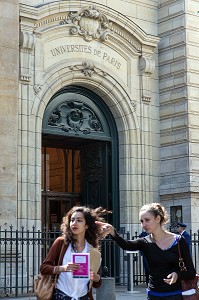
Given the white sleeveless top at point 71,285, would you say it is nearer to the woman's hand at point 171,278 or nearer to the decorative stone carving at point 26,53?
the woman's hand at point 171,278

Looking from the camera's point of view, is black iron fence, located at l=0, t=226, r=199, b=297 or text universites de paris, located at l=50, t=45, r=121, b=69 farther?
text universites de paris, located at l=50, t=45, r=121, b=69

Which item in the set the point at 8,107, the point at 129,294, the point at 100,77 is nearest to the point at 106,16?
the point at 100,77

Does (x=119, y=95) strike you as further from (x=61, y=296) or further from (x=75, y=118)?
(x=61, y=296)

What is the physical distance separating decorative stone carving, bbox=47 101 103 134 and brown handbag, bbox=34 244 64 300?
12492 millimetres

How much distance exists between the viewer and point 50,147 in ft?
65.5

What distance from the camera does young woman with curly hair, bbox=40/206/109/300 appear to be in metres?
5.67

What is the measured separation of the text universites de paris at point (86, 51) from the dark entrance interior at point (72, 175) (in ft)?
7.94

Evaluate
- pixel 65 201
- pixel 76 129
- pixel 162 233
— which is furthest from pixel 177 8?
pixel 162 233

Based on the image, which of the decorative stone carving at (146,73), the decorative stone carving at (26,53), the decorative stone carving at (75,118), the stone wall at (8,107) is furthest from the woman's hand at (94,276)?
the decorative stone carving at (146,73)

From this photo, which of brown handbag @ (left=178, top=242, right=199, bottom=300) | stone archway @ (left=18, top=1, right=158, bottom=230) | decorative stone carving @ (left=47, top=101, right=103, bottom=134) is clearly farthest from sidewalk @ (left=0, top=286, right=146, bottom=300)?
brown handbag @ (left=178, top=242, right=199, bottom=300)

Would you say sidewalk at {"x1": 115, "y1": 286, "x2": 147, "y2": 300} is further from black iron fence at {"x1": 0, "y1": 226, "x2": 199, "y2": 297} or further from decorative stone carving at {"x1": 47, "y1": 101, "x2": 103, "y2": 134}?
decorative stone carving at {"x1": 47, "y1": 101, "x2": 103, "y2": 134}

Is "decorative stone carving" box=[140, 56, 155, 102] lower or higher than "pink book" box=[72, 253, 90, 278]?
higher

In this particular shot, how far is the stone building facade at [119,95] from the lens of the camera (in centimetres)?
1712

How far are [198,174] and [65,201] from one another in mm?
4145
